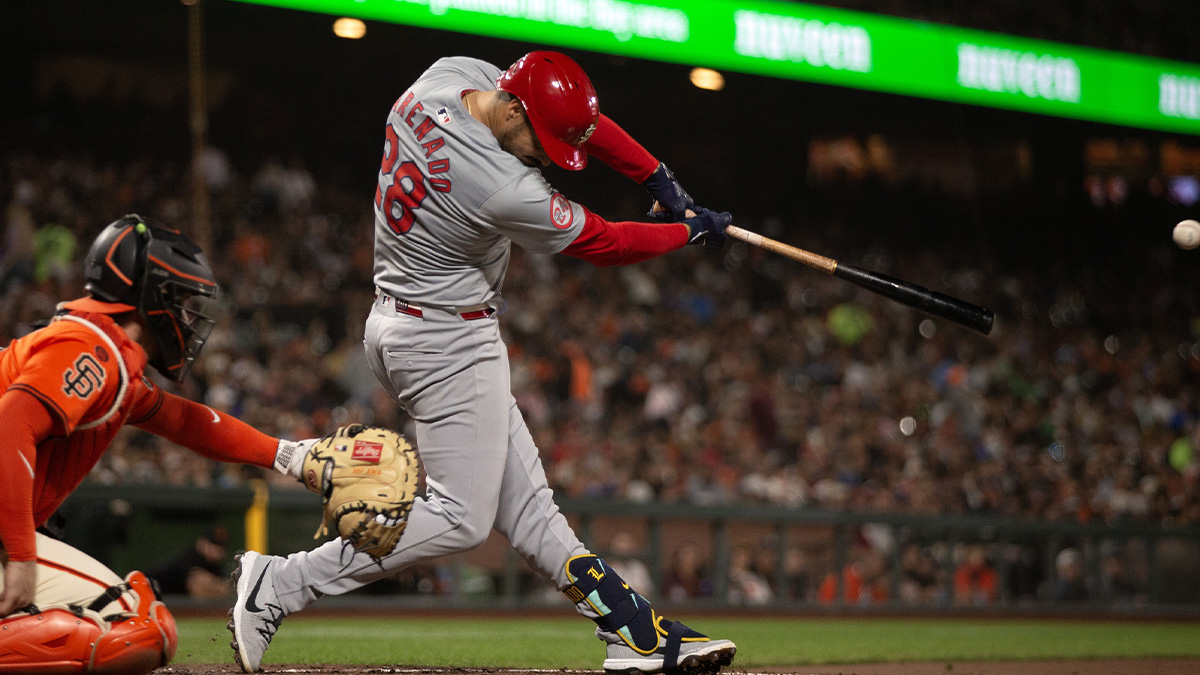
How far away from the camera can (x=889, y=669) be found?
187 inches

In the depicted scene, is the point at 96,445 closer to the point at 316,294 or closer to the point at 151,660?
the point at 151,660

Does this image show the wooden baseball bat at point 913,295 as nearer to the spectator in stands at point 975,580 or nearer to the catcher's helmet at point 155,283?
the catcher's helmet at point 155,283

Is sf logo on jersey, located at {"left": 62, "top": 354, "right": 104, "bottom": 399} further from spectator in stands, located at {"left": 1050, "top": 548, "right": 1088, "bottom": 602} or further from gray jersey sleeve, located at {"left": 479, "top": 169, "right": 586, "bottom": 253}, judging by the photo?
spectator in stands, located at {"left": 1050, "top": 548, "right": 1088, "bottom": 602}

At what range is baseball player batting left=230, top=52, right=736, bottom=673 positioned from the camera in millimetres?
3133

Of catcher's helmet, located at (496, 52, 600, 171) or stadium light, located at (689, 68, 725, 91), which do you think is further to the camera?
stadium light, located at (689, 68, 725, 91)

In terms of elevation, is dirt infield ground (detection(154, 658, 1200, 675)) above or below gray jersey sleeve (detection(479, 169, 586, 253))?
below

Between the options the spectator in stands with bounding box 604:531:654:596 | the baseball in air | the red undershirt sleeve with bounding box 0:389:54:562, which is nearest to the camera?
the red undershirt sleeve with bounding box 0:389:54:562

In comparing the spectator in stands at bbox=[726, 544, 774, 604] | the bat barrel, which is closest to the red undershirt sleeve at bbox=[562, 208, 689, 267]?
the bat barrel

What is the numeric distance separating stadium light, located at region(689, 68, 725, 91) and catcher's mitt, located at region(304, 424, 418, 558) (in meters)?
8.42

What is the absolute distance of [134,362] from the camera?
2656mm

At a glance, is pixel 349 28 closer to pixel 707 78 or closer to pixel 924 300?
pixel 707 78

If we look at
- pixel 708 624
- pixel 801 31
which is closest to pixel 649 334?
pixel 801 31

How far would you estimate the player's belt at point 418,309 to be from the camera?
322cm

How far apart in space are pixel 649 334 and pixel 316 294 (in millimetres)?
3340
